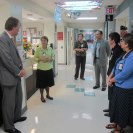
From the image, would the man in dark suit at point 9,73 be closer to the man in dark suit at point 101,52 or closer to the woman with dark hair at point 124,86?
the woman with dark hair at point 124,86

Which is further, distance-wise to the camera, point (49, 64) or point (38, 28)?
point (38, 28)

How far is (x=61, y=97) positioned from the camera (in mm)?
5023

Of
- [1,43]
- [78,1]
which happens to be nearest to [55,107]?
[1,43]

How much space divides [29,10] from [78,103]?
2415 mm

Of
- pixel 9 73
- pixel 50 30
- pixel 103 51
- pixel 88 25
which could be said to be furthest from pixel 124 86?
pixel 88 25

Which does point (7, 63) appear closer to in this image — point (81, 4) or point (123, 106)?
point (123, 106)

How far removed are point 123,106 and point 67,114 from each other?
1.40 meters

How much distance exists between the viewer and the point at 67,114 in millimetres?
3953

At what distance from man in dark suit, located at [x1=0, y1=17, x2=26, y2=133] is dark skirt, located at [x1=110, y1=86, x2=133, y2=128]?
56.2 inches

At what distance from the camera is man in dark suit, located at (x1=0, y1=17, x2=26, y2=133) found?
2998 mm

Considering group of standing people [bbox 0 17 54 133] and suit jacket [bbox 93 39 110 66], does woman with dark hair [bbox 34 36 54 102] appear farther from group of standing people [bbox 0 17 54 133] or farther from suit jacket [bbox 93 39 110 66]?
suit jacket [bbox 93 39 110 66]

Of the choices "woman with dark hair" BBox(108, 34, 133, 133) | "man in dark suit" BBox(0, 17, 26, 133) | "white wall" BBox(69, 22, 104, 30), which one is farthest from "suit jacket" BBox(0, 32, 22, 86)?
"white wall" BBox(69, 22, 104, 30)

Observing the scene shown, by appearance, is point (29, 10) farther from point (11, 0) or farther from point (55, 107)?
point (55, 107)

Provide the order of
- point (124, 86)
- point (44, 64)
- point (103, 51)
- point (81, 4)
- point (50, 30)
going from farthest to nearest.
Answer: point (50, 30), point (81, 4), point (103, 51), point (44, 64), point (124, 86)
